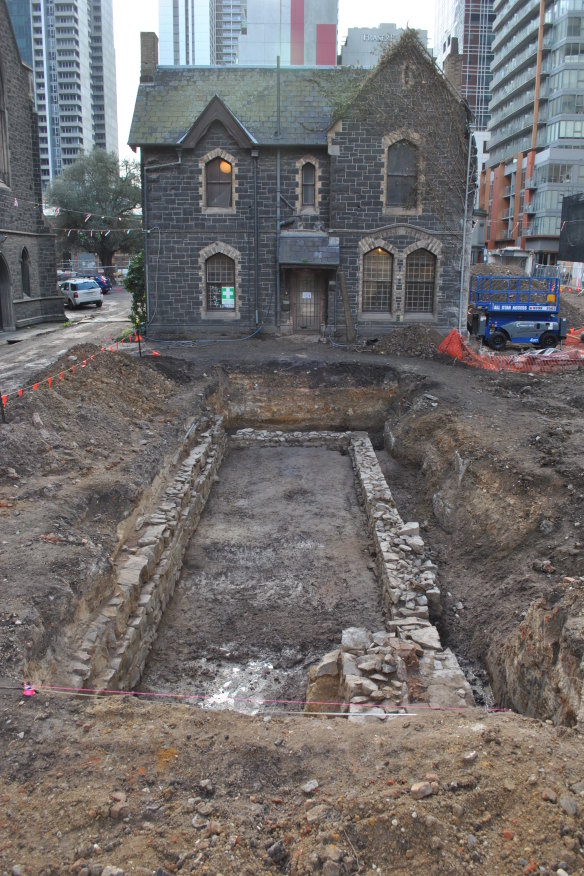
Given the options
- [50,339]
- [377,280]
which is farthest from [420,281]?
[50,339]

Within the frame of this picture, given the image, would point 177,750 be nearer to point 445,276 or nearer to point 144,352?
point 144,352

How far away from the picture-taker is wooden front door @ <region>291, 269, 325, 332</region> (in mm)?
28516

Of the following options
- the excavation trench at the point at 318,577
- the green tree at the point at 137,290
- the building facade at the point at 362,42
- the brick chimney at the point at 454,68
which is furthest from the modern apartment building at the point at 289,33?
the excavation trench at the point at 318,577

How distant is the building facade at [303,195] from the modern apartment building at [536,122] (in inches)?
1884

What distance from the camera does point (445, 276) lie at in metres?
28.0

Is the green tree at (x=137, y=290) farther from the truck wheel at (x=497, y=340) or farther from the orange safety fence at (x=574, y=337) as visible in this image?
the orange safety fence at (x=574, y=337)

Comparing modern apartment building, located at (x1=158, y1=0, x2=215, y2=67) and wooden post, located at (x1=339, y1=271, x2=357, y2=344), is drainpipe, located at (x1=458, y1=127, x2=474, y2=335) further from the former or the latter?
modern apartment building, located at (x1=158, y1=0, x2=215, y2=67)

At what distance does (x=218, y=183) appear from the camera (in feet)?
90.5

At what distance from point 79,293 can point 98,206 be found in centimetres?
2087

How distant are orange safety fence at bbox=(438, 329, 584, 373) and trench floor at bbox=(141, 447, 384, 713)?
881 cm

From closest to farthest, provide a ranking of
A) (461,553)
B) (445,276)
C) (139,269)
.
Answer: (461,553), (445,276), (139,269)

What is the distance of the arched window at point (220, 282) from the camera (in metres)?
28.2

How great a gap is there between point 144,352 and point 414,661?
19.2 meters

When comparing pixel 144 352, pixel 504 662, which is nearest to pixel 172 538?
pixel 504 662
